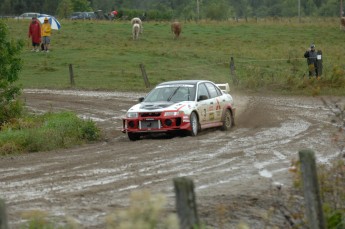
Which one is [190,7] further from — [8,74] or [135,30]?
[8,74]

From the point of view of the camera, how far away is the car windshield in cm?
2256

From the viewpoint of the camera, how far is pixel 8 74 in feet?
78.7

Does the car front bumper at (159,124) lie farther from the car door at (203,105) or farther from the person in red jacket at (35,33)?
the person in red jacket at (35,33)

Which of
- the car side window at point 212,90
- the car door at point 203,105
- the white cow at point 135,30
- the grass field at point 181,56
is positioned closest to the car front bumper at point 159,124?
the car door at point 203,105

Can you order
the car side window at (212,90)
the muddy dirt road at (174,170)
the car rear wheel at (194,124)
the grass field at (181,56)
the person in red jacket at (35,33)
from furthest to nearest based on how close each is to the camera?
the person in red jacket at (35,33) < the grass field at (181,56) < the car side window at (212,90) < the car rear wheel at (194,124) < the muddy dirt road at (174,170)

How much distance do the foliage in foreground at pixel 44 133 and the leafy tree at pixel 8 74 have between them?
38cm

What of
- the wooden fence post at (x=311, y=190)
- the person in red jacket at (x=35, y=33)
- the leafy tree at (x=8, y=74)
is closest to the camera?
the wooden fence post at (x=311, y=190)

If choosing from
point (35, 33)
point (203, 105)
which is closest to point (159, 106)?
point (203, 105)

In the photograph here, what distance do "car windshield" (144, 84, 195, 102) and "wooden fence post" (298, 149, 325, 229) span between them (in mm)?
13684

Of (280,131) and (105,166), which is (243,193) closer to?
(105,166)

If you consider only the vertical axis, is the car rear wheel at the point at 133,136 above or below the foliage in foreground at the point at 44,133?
below

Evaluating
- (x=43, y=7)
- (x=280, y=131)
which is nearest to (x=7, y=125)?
(x=280, y=131)

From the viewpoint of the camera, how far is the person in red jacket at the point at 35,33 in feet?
145

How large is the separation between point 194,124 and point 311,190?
1346 cm
